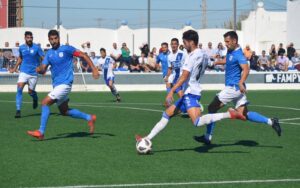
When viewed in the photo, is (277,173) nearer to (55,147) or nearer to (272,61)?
(55,147)

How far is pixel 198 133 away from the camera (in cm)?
1435

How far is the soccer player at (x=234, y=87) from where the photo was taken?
40.1ft

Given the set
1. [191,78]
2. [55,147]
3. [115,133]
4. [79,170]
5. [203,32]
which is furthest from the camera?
[203,32]

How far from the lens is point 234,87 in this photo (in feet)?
41.0

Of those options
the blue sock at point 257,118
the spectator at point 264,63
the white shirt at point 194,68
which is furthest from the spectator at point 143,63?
the white shirt at point 194,68

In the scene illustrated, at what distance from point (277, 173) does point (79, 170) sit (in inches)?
109

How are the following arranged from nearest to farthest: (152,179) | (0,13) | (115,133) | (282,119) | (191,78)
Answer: (152,179) < (191,78) < (115,133) < (282,119) < (0,13)

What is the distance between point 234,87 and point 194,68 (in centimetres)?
181

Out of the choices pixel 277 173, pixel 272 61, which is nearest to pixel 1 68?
pixel 272 61

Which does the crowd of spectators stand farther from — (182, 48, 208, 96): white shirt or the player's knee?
(182, 48, 208, 96): white shirt

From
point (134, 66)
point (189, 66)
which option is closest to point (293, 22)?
point (134, 66)

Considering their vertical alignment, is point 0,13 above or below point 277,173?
above

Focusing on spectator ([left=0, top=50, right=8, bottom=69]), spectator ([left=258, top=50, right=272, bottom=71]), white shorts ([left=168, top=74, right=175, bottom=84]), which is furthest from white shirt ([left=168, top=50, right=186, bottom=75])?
spectator ([left=0, top=50, right=8, bottom=69])

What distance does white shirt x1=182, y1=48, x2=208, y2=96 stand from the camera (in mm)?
10836
